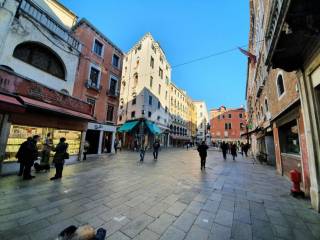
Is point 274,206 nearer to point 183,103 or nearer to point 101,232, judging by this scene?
point 101,232

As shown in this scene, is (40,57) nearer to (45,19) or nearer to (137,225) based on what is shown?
(45,19)

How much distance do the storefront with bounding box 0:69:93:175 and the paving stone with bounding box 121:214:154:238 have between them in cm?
629

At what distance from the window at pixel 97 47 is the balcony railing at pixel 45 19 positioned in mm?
3164

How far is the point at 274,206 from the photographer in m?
4.13

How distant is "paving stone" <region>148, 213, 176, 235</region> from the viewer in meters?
2.87

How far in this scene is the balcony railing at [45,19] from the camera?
8.56 metres

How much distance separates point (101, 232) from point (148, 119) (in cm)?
2273

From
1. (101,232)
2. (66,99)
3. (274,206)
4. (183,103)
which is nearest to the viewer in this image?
(101,232)

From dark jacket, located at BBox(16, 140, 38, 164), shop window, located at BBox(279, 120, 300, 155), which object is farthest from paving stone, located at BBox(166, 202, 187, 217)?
shop window, located at BBox(279, 120, 300, 155)

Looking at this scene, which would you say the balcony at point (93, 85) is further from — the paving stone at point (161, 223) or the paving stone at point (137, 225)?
the paving stone at point (161, 223)

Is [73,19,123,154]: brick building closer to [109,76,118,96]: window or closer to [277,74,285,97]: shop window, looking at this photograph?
[109,76,118,96]: window

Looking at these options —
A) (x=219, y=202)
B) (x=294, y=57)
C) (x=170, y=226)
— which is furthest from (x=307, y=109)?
(x=170, y=226)

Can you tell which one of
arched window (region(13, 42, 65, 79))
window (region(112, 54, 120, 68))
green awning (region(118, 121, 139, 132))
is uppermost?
window (region(112, 54, 120, 68))

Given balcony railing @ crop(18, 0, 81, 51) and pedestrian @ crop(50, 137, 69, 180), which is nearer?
pedestrian @ crop(50, 137, 69, 180)
